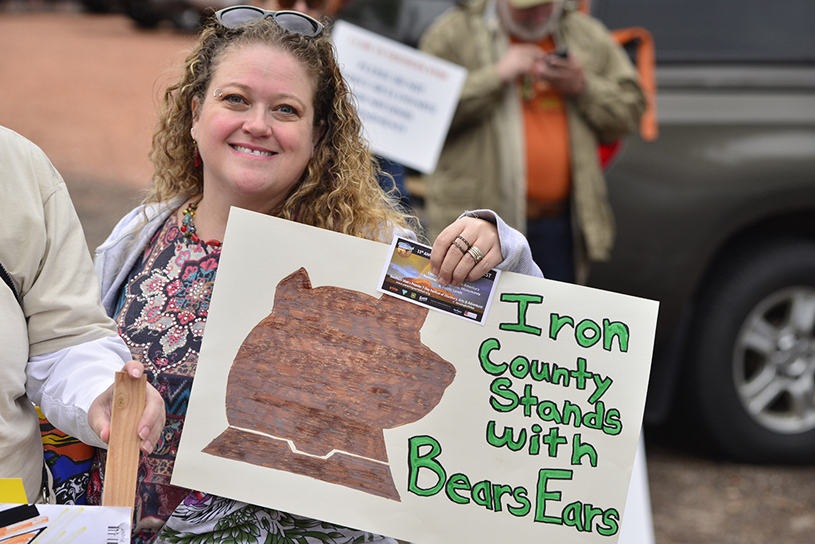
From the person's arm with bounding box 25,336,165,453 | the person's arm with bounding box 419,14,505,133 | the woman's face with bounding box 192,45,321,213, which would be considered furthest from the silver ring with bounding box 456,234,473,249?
the person's arm with bounding box 419,14,505,133

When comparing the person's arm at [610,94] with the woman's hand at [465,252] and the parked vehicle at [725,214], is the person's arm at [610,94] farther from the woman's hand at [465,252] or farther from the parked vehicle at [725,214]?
the woman's hand at [465,252]

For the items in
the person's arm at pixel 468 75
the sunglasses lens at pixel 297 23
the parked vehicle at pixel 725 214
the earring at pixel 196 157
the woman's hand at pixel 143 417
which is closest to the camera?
the woman's hand at pixel 143 417

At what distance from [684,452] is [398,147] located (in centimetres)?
211

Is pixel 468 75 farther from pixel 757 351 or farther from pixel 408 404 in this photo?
pixel 408 404

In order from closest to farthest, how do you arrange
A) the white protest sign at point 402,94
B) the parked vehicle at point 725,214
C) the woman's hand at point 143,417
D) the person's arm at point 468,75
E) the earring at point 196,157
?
1. the woman's hand at point 143,417
2. the earring at point 196,157
3. the person's arm at point 468,75
4. the white protest sign at point 402,94
5. the parked vehicle at point 725,214

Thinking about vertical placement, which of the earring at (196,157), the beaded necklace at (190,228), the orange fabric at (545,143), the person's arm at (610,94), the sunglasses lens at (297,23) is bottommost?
the beaded necklace at (190,228)

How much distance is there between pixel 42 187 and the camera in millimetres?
1432

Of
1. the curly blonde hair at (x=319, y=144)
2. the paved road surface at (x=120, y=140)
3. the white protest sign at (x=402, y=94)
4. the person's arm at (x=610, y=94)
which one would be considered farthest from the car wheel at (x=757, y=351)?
the curly blonde hair at (x=319, y=144)

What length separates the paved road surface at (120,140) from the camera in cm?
349

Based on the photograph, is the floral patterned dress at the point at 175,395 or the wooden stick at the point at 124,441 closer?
the wooden stick at the point at 124,441

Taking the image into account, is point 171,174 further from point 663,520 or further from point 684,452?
point 684,452

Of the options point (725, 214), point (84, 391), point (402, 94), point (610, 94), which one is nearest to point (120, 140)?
point (402, 94)

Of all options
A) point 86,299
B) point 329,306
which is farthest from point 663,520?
point 86,299

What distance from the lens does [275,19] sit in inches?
64.0
